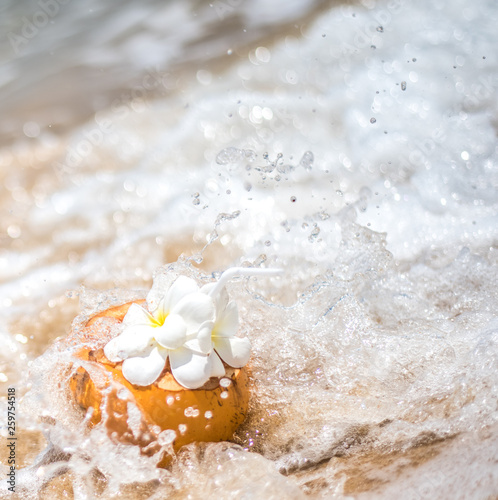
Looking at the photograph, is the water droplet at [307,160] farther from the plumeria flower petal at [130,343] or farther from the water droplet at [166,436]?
the water droplet at [166,436]

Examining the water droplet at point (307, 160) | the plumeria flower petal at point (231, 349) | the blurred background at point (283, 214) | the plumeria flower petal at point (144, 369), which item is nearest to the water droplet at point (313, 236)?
the blurred background at point (283, 214)

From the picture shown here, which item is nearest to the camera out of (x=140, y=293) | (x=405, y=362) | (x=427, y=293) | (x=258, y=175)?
(x=405, y=362)

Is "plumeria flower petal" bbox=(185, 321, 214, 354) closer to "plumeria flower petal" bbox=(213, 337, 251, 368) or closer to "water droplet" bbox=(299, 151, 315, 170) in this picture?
"plumeria flower petal" bbox=(213, 337, 251, 368)

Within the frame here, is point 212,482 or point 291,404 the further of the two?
point 291,404

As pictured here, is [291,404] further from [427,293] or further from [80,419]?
[427,293]

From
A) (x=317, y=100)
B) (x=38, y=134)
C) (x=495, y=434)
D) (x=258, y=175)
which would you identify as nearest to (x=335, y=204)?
(x=258, y=175)

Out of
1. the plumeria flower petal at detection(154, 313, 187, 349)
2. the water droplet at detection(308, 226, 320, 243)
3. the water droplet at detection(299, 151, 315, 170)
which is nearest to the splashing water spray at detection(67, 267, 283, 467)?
the plumeria flower petal at detection(154, 313, 187, 349)

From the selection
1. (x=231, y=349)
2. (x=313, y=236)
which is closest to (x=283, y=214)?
(x=313, y=236)

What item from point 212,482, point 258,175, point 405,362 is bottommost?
point 258,175
